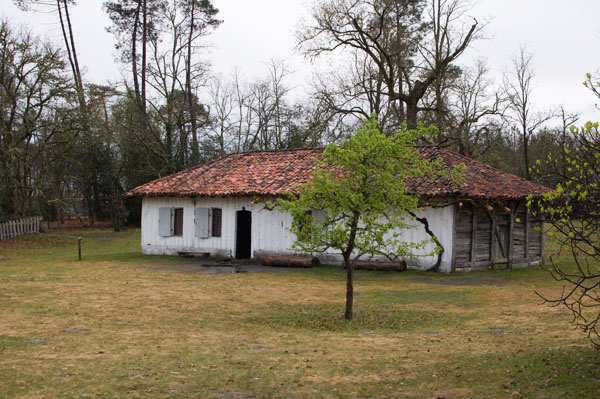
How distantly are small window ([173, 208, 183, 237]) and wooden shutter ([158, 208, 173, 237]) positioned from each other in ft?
0.71

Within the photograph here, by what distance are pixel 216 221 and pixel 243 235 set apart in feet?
6.38

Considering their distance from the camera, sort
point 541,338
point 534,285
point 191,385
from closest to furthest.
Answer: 1. point 191,385
2. point 541,338
3. point 534,285

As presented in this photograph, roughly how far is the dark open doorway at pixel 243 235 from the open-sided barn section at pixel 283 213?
0.14ft

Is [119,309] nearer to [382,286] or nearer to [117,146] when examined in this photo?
[382,286]

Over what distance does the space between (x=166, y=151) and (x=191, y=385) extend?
32.1 m

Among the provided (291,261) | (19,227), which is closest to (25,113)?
(19,227)

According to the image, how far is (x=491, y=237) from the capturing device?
20453 millimetres

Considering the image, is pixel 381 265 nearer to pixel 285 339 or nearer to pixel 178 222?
pixel 178 222

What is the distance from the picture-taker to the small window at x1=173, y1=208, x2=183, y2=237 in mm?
25016

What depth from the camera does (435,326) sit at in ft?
35.9

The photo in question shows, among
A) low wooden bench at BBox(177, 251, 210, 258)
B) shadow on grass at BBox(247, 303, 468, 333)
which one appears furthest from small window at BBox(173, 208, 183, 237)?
shadow on grass at BBox(247, 303, 468, 333)

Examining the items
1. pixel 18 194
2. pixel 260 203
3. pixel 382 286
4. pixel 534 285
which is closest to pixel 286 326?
pixel 382 286

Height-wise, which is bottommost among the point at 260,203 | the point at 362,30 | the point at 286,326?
the point at 286,326

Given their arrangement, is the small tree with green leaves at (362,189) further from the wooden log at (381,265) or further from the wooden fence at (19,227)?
the wooden fence at (19,227)
